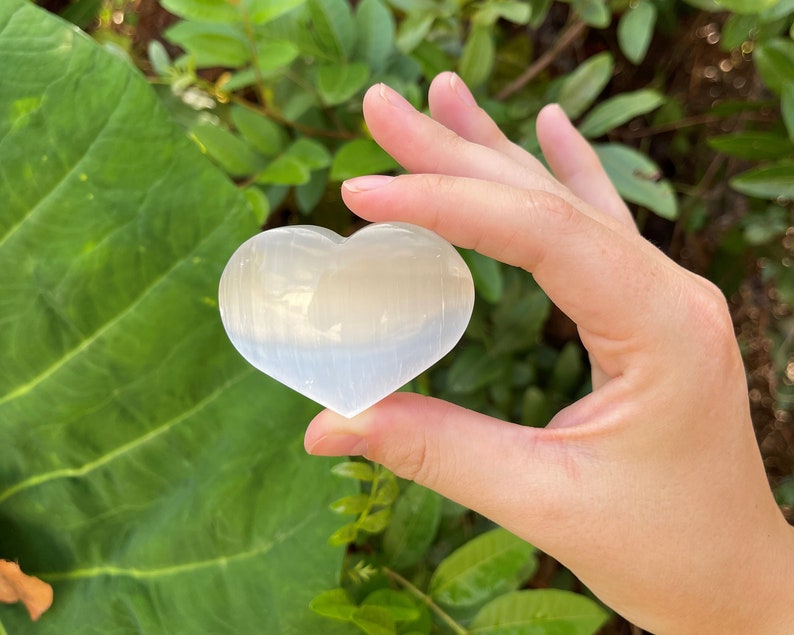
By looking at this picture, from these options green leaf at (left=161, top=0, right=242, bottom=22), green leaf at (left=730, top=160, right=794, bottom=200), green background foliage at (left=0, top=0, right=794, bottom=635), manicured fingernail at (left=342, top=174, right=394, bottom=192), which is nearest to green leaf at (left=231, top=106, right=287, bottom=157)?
green background foliage at (left=0, top=0, right=794, bottom=635)

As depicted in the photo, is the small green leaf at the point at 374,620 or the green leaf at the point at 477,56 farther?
the green leaf at the point at 477,56

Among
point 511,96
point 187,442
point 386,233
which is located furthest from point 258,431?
point 511,96

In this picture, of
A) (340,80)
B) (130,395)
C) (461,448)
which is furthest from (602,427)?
(340,80)

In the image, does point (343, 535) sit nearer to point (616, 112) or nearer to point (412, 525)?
point (412, 525)

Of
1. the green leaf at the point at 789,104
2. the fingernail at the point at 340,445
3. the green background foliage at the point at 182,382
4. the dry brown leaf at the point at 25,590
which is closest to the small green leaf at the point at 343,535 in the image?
the green background foliage at the point at 182,382

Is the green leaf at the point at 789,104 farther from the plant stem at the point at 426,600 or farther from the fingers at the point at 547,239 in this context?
the plant stem at the point at 426,600

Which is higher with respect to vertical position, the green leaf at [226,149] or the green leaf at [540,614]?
the green leaf at [226,149]

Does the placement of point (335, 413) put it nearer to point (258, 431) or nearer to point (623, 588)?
point (258, 431)

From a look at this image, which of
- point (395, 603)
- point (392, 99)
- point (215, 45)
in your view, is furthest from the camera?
point (215, 45)
